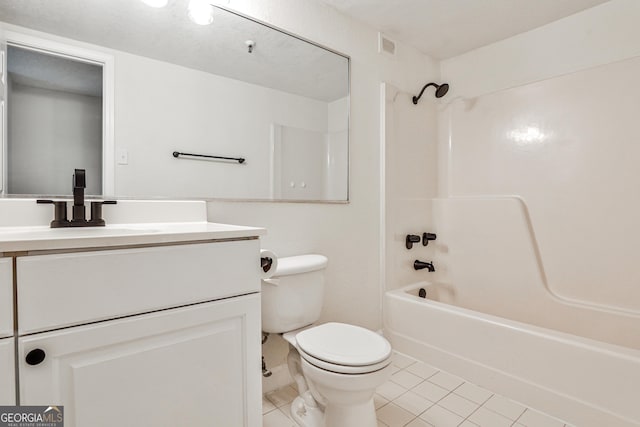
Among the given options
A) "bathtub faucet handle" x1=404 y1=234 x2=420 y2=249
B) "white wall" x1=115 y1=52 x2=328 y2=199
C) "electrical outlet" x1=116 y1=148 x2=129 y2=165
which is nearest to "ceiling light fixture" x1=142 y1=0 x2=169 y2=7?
"white wall" x1=115 y1=52 x2=328 y2=199

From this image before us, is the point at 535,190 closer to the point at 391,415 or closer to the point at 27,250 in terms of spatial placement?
the point at 391,415

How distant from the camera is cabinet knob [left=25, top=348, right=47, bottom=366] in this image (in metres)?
0.70

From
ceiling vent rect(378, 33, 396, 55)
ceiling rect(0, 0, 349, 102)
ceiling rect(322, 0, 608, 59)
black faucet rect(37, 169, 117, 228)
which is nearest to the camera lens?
black faucet rect(37, 169, 117, 228)

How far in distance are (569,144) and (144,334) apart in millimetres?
2372

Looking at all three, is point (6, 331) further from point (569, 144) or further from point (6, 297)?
point (569, 144)

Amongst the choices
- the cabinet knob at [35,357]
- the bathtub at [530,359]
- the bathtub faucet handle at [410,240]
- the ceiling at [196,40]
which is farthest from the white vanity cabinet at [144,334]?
the bathtub faucet handle at [410,240]

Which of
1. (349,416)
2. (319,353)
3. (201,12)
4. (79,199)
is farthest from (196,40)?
(349,416)

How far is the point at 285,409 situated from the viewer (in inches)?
59.9

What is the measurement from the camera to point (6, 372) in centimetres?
68

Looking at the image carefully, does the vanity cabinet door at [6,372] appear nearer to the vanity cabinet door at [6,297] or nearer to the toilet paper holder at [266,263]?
the vanity cabinet door at [6,297]

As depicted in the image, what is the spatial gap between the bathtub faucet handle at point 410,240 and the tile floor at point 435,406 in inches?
32.4

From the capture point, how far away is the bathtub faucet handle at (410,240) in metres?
2.27

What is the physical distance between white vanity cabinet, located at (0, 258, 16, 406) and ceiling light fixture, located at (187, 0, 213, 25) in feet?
4.01

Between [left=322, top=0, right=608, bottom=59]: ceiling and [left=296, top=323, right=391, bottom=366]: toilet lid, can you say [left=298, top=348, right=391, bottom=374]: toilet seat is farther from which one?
[left=322, top=0, right=608, bottom=59]: ceiling
